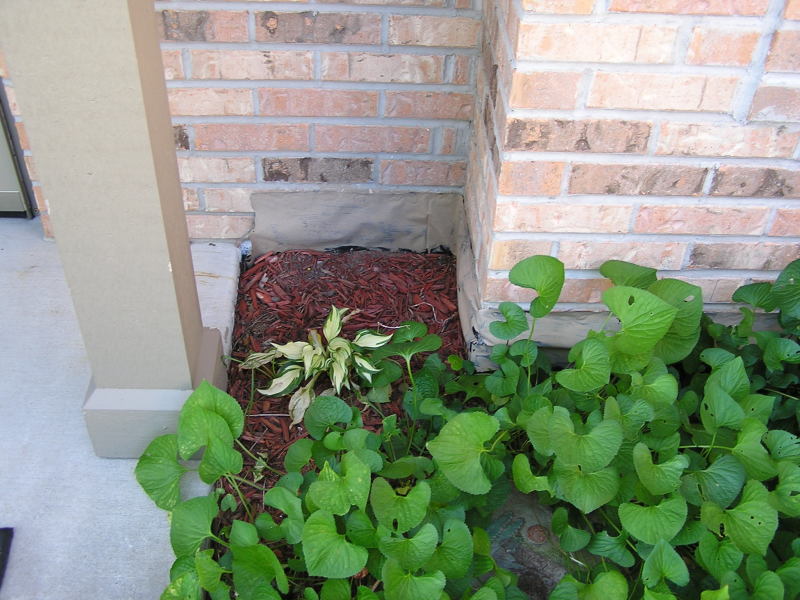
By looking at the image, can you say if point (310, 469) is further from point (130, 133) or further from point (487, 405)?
point (130, 133)

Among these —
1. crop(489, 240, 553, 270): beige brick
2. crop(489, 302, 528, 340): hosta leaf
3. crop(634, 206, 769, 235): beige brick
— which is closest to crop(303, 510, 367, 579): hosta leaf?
crop(489, 302, 528, 340): hosta leaf

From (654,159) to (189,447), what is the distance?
111cm

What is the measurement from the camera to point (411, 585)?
1227 mm

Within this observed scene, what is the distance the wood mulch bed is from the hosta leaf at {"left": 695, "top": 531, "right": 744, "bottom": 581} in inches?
30.3

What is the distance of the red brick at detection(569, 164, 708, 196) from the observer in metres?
1.56

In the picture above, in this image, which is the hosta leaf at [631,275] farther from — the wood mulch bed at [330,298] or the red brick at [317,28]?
the red brick at [317,28]

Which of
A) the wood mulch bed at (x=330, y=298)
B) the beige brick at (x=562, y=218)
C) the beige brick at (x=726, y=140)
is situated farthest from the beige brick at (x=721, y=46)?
the wood mulch bed at (x=330, y=298)

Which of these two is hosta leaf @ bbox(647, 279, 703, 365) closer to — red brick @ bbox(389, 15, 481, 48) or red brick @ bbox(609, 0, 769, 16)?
red brick @ bbox(609, 0, 769, 16)

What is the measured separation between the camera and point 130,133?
48.6 inches

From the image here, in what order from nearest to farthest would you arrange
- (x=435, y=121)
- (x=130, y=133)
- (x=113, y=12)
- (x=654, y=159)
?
1. (x=113, y=12)
2. (x=130, y=133)
3. (x=654, y=159)
4. (x=435, y=121)

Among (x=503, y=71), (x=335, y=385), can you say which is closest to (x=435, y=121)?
(x=503, y=71)

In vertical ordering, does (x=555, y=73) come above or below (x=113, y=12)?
below

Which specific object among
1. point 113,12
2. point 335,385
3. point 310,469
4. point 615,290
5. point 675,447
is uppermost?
point 113,12

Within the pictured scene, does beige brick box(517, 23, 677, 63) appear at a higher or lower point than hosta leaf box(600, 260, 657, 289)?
higher
